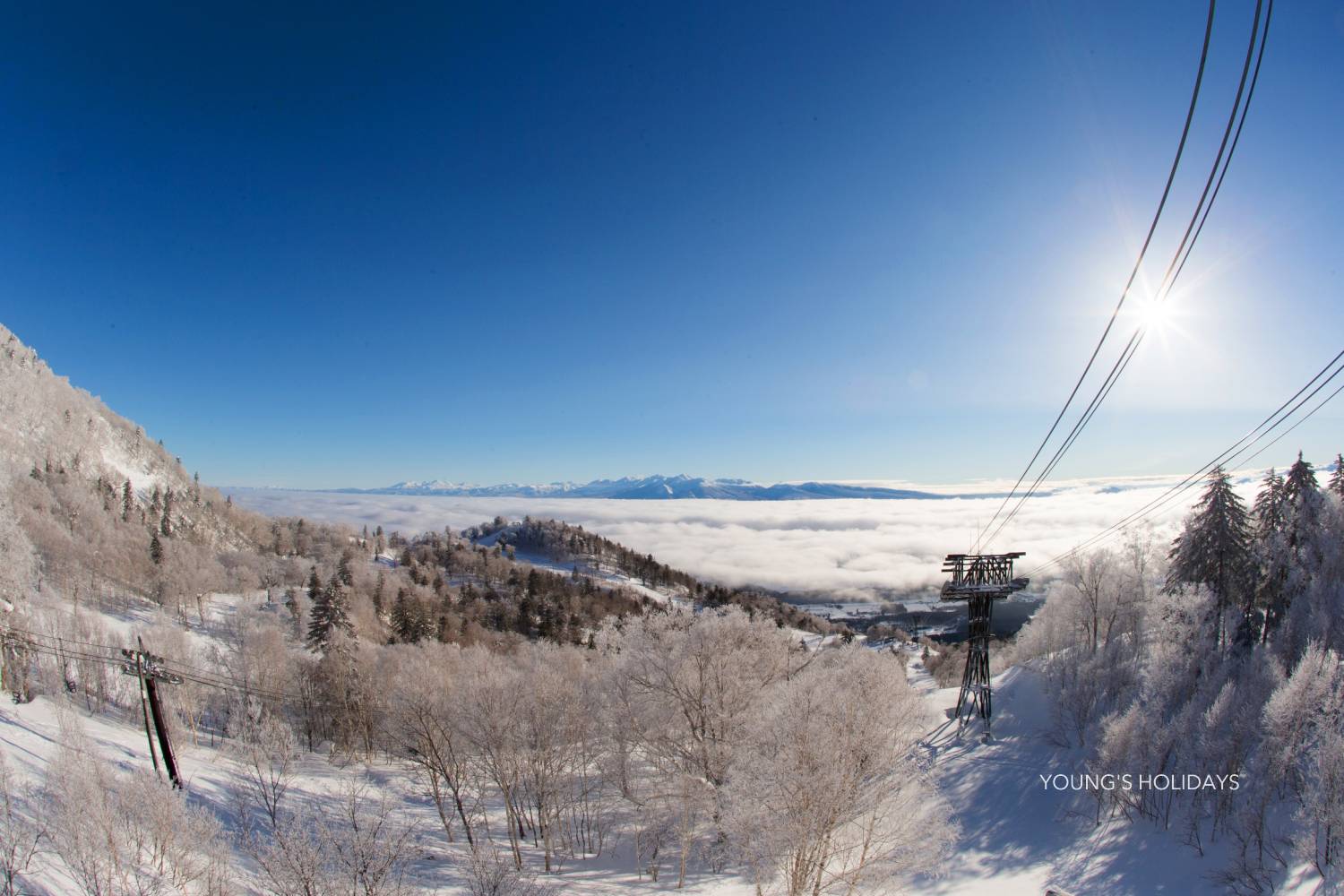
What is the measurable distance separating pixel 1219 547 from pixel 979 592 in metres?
14.7

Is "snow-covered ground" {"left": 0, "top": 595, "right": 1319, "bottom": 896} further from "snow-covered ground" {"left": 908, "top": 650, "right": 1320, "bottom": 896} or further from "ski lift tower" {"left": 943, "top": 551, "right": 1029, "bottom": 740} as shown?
"ski lift tower" {"left": 943, "top": 551, "right": 1029, "bottom": 740}

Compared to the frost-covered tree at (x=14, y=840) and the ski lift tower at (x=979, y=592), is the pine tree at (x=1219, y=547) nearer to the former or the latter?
the ski lift tower at (x=979, y=592)

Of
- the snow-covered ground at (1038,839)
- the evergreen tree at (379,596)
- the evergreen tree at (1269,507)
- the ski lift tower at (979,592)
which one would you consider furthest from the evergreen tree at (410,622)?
the evergreen tree at (1269,507)

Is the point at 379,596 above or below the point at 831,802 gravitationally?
below

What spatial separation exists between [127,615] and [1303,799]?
107455 mm

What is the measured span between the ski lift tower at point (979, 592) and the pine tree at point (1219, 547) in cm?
1064

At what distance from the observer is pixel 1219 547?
99.1 feet

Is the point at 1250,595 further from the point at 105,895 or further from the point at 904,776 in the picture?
the point at 105,895

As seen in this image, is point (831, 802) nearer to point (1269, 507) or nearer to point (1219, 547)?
point (1219, 547)

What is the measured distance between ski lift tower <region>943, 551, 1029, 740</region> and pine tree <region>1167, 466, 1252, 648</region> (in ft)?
34.9

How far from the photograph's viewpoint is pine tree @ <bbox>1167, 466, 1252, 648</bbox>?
29.5 m

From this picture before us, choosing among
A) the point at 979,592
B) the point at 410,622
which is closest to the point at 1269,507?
the point at 979,592

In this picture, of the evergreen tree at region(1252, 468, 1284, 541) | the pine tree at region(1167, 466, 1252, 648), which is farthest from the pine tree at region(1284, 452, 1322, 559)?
the pine tree at region(1167, 466, 1252, 648)

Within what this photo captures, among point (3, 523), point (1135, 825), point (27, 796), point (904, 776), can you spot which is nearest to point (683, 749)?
point (904, 776)
